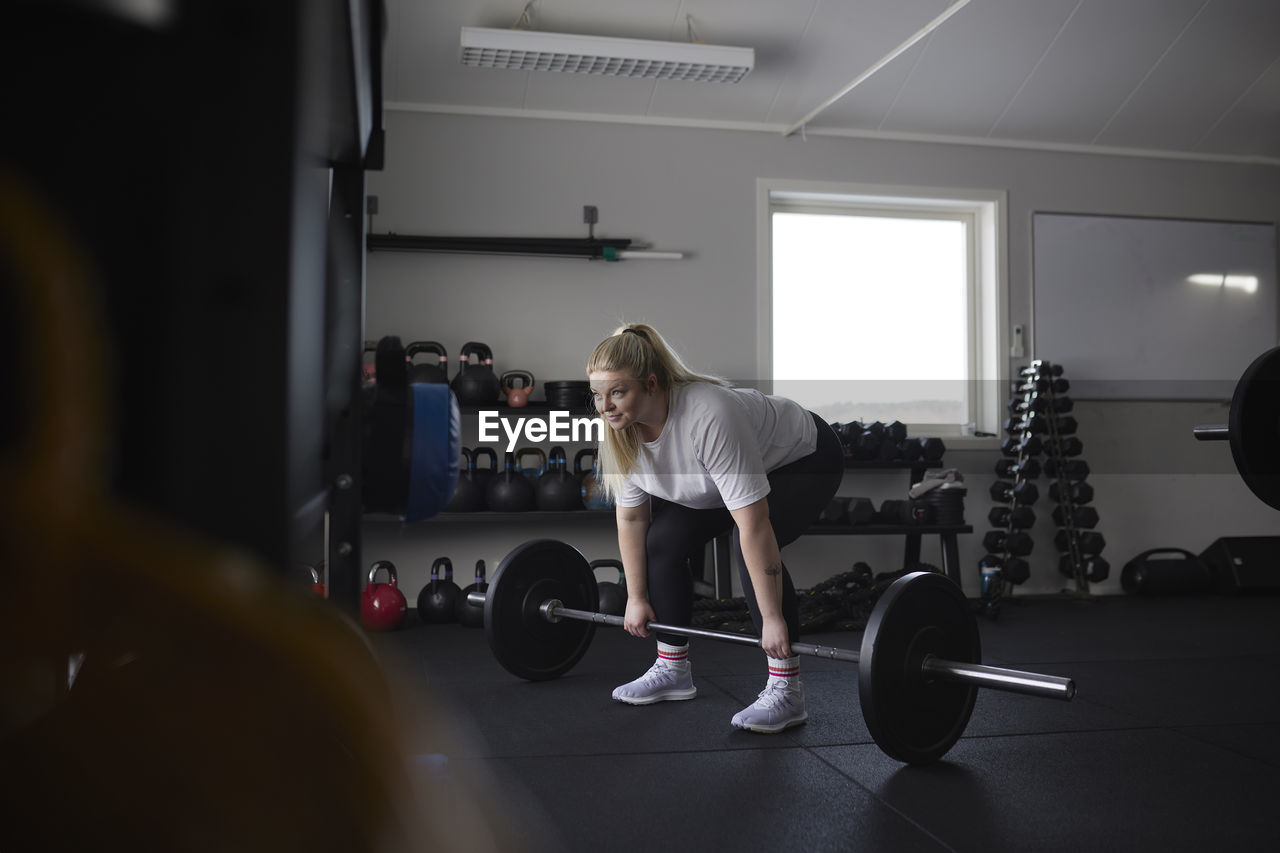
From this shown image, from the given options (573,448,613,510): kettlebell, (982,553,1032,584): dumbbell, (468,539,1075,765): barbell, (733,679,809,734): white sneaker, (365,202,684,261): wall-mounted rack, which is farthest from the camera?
(982,553,1032,584): dumbbell

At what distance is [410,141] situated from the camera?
4707mm

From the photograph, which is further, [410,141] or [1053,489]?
[1053,489]

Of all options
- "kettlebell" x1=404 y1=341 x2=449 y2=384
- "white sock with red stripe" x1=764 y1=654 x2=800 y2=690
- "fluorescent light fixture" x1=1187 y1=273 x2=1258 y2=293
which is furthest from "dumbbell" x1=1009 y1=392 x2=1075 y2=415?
"white sock with red stripe" x1=764 y1=654 x2=800 y2=690

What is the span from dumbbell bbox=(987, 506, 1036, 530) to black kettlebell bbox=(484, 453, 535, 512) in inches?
92.3

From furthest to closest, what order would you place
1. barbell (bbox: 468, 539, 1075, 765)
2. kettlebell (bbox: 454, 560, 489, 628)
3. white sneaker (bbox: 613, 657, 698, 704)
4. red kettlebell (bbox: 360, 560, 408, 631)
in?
kettlebell (bbox: 454, 560, 489, 628) → red kettlebell (bbox: 360, 560, 408, 631) → white sneaker (bbox: 613, 657, 698, 704) → barbell (bbox: 468, 539, 1075, 765)

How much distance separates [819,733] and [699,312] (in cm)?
292

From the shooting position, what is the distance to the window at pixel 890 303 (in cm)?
525

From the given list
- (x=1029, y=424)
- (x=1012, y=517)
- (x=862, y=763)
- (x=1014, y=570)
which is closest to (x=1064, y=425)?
(x=1029, y=424)

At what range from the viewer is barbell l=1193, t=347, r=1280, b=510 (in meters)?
1.99

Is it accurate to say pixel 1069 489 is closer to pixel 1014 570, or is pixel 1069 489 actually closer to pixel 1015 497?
pixel 1015 497

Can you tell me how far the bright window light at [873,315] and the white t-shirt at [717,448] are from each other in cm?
273

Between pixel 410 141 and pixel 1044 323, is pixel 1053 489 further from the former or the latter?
pixel 410 141

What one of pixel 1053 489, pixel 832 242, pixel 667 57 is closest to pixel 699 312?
pixel 832 242

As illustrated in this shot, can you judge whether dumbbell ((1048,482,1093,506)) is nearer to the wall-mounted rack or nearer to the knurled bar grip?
the wall-mounted rack
